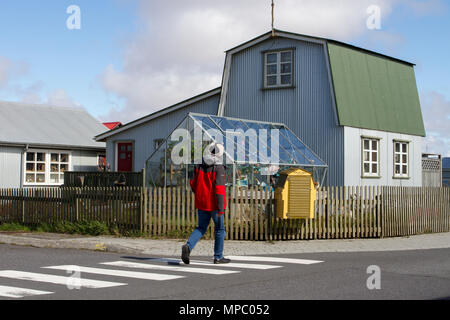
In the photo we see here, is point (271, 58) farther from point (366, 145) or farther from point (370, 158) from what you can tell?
point (370, 158)

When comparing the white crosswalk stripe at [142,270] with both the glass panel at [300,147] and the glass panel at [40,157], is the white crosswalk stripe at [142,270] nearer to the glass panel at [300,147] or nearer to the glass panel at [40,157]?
the glass panel at [300,147]

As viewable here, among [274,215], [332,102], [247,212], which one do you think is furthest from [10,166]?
[274,215]

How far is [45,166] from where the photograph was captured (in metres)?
30.5

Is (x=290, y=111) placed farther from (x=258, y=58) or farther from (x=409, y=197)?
(x=409, y=197)

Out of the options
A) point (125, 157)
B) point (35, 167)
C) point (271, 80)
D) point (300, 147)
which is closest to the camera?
point (300, 147)

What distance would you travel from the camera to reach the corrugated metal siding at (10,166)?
28344 millimetres

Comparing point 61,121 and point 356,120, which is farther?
point 61,121

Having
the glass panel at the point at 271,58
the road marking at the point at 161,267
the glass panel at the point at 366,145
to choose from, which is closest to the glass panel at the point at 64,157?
the glass panel at the point at 271,58

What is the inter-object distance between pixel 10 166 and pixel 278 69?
1410 cm

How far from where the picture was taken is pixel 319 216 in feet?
48.3
